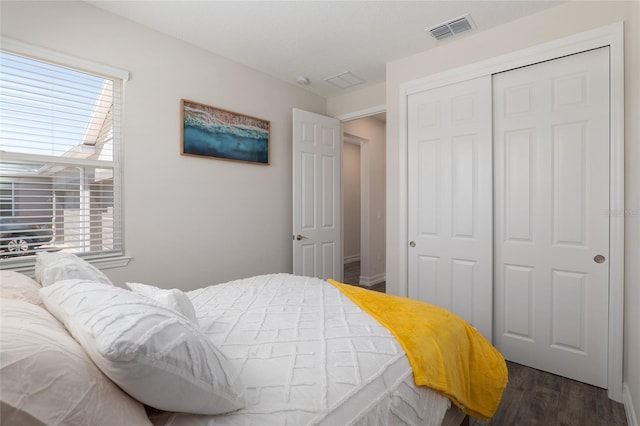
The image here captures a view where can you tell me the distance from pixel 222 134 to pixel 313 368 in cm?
265

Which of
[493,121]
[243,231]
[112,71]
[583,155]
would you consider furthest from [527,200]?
[112,71]

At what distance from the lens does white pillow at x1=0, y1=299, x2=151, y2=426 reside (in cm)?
57

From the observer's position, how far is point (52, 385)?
617 mm

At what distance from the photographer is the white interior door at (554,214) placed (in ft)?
7.30

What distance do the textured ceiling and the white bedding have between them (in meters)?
2.17

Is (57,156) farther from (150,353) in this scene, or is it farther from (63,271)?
(150,353)

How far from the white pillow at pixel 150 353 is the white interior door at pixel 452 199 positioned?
7.98ft

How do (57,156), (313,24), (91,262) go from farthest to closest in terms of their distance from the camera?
(313,24), (91,262), (57,156)

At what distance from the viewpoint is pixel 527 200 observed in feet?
8.30

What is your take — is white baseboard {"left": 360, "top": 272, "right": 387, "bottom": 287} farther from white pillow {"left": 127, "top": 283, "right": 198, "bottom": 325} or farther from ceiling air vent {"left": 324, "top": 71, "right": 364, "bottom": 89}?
white pillow {"left": 127, "top": 283, "right": 198, "bottom": 325}

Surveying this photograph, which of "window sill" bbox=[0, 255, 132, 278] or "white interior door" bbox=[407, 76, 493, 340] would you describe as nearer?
"window sill" bbox=[0, 255, 132, 278]

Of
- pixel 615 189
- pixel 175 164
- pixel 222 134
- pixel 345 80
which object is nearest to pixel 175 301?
pixel 175 164

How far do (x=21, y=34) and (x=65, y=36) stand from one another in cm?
24

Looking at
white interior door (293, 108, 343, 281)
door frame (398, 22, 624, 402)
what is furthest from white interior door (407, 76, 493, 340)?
white interior door (293, 108, 343, 281)
